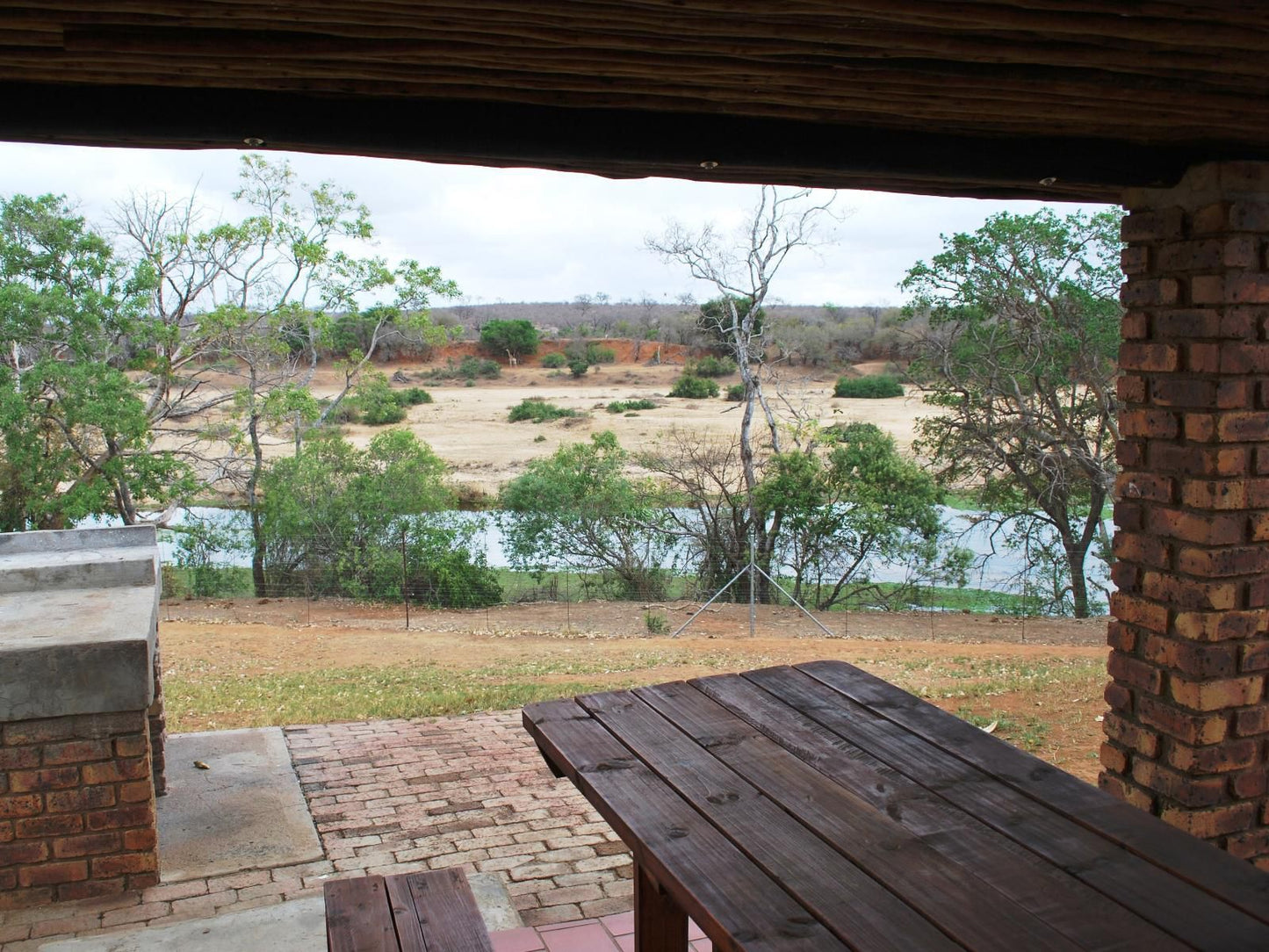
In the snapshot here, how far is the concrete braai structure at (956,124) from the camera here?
6.82 ft

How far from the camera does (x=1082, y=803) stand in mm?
2027

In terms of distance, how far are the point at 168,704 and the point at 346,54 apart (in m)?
6.54

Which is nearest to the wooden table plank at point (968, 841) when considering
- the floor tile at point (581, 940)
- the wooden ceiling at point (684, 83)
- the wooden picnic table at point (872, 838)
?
the wooden picnic table at point (872, 838)

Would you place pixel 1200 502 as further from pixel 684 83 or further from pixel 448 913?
pixel 448 913

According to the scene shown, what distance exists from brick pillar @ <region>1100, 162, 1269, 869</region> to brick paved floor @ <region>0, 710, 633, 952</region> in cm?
182

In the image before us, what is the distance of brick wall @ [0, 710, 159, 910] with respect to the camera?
3.39 m

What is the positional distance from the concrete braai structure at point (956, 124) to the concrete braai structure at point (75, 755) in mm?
1594

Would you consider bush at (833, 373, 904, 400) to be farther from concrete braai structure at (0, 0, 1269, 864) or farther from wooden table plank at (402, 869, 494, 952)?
wooden table plank at (402, 869, 494, 952)

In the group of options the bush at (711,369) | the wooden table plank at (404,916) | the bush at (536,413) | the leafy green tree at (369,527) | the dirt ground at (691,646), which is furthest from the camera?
the bush at (711,369)

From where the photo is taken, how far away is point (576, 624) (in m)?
13.5

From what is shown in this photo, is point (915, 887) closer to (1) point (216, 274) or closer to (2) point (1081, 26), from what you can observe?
(2) point (1081, 26)

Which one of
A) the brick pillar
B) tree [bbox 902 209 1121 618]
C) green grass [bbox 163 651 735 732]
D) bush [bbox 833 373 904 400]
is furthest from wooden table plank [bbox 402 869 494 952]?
bush [bbox 833 373 904 400]

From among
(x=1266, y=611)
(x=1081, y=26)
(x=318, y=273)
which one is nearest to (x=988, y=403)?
(x=318, y=273)

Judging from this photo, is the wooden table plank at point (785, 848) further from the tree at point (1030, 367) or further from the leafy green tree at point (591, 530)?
Result: the tree at point (1030, 367)
